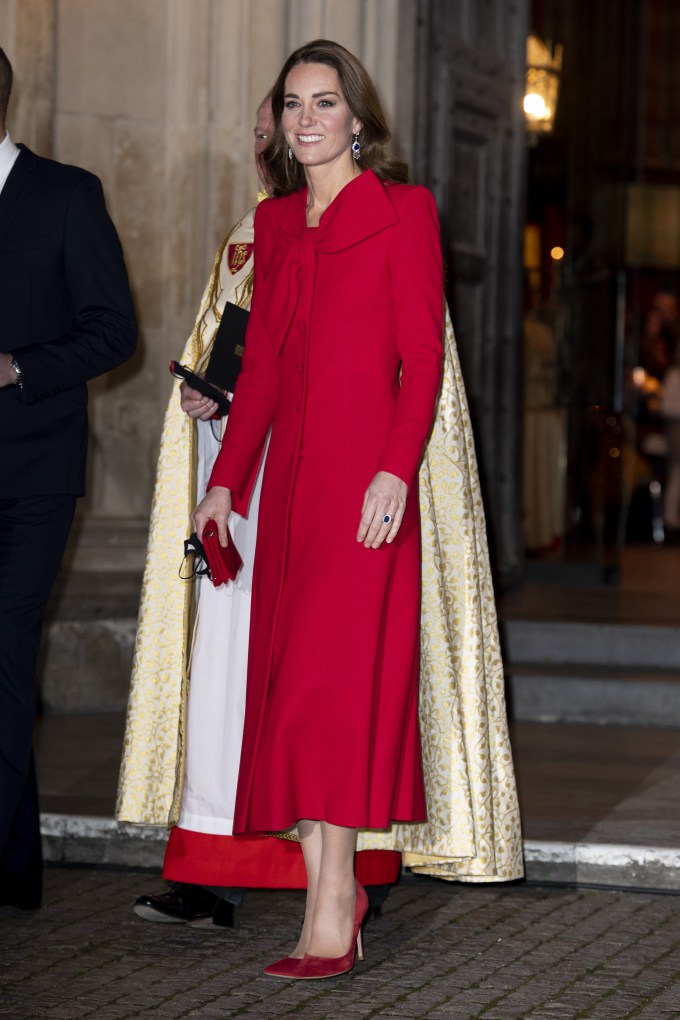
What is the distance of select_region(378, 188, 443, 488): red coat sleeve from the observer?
3.52m

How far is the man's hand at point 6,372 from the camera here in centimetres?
378

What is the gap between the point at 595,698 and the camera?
6992mm

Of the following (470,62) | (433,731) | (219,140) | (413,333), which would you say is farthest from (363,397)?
(470,62)

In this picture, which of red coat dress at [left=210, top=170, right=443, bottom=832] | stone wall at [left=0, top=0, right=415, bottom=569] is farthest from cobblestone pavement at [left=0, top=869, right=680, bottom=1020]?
stone wall at [left=0, top=0, right=415, bottom=569]

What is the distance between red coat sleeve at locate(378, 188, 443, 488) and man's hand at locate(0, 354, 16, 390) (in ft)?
2.73

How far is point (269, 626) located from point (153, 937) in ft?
2.91

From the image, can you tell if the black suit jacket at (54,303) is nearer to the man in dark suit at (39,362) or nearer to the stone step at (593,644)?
the man in dark suit at (39,362)

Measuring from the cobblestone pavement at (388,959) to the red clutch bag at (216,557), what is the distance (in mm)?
851

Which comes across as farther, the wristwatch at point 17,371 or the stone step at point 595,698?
the stone step at point 595,698

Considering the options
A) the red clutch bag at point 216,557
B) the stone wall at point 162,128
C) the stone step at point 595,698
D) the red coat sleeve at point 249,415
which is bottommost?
the stone step at point 595,698

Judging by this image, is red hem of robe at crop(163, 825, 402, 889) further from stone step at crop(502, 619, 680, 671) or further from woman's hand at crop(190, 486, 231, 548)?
stone step at crop(502, 619, 680, 671)

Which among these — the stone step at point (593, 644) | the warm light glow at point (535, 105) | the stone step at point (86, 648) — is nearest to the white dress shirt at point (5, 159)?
the stone step at point (86, 648)

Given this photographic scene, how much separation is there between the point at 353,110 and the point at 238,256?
2.62 feet

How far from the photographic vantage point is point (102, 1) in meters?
7.00
